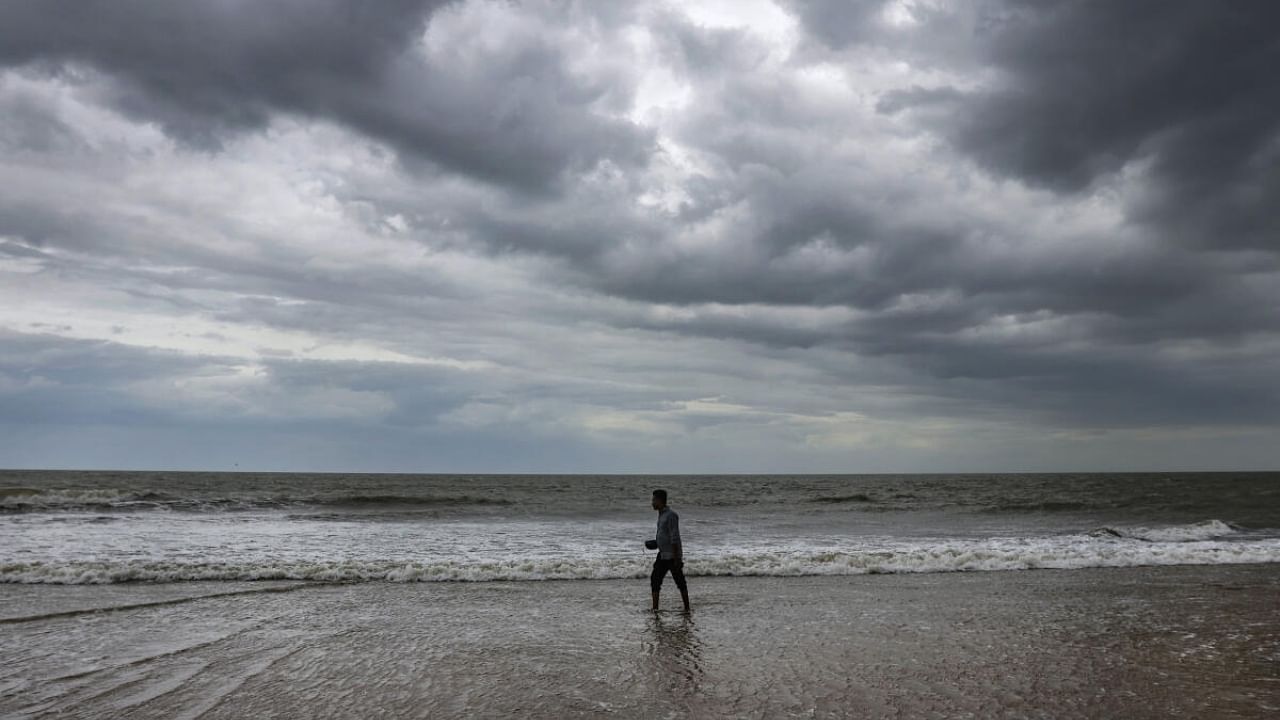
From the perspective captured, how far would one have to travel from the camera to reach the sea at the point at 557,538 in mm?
16922

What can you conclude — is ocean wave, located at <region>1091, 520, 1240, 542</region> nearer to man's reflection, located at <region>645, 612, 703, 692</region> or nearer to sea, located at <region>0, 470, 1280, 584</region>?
sea, located at <region>0, 470, 1280, 584</region>

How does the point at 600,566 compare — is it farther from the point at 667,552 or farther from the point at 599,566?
the point at 667,552

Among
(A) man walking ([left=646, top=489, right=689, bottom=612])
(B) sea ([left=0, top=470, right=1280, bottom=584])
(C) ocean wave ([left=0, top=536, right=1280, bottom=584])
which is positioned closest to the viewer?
(A) man walking ([left=646, top=489, right=689, bottom=612])

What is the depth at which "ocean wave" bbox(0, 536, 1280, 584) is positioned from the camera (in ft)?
52.1

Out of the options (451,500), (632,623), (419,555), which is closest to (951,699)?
(632,623)

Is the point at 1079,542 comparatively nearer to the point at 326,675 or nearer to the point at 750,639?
the point at 750,639

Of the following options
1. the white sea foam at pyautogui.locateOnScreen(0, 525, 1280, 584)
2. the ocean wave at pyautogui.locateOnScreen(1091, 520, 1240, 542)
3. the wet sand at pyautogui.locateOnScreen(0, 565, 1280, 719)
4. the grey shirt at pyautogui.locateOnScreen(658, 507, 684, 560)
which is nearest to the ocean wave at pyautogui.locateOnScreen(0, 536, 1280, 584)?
the white sea foam at pyautogui.locateOnScreen(0, 525, 1280, 584)

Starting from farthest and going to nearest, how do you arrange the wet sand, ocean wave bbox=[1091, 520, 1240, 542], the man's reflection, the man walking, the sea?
ocean wave bbox=[1091, 520, 1240, 542] → the sea → the man walking → the man's reflection → the wet sand

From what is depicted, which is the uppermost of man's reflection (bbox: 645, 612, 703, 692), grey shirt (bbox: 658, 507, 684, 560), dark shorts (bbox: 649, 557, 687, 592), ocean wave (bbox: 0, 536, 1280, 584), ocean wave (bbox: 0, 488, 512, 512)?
grey shirt (bbox: 658, 507, 684, 560)

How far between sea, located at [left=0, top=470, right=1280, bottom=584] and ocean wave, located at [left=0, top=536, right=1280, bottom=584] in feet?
0.16

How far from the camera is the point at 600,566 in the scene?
56.9 feet

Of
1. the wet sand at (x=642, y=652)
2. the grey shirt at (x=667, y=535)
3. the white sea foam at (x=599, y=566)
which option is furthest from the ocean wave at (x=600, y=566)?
the grey shirt at (x=667, y=535)

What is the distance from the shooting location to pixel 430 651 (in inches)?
369

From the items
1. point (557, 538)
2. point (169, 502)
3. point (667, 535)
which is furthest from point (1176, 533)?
point (169, 502)
